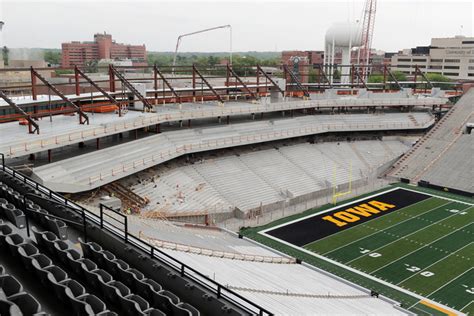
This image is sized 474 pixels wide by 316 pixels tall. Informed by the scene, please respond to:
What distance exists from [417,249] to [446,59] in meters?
97.0

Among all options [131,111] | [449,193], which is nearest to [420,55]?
[449,193]

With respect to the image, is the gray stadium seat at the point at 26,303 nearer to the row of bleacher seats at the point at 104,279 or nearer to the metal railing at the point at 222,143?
the row of bleacher seats at the point at 104,279

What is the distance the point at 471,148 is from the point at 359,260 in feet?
88.5

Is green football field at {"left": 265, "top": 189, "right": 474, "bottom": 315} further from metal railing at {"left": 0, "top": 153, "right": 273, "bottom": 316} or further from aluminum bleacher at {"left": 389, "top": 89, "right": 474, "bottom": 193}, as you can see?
metal railing at {"left": 0, "top": 153, "right": 273, "bottom": 316}

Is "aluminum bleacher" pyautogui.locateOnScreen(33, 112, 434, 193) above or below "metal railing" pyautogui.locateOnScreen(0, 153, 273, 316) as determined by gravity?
below

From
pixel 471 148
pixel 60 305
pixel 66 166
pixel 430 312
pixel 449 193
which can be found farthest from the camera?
pixel 471 148

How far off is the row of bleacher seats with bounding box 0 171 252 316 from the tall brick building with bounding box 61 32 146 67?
114m

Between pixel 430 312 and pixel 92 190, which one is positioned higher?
pixel 92 190

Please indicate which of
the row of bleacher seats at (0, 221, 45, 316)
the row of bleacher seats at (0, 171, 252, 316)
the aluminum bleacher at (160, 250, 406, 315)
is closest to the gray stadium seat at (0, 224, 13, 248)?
the row of bleacher seats at (0, 171, 252, 316)

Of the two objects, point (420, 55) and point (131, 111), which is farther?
point (420, 55)

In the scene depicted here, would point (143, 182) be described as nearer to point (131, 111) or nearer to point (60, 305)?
point (131, 111)

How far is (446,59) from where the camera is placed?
11081 centimetres

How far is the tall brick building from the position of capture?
12925 cm

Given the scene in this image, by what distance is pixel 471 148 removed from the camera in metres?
46.0
